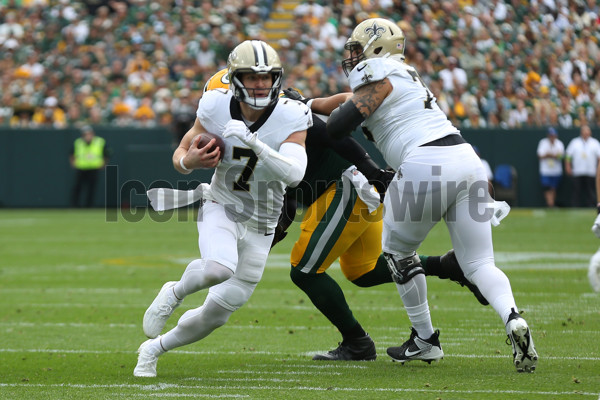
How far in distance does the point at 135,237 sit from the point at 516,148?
7585 mm

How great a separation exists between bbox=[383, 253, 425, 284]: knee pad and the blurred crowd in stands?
11.6 meters

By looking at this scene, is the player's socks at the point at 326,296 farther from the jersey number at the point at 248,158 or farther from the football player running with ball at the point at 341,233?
the jersey number at the point at 248,158

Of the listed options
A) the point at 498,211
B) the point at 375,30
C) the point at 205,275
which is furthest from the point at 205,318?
the point at 375,30

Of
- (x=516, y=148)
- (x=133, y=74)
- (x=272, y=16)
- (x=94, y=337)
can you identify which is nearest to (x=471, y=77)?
(x=516, y=148)

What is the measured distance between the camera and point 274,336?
19.2 feet

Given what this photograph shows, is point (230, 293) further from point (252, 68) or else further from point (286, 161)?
point (252, 68)

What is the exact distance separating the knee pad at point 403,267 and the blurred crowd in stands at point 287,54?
11.6 m

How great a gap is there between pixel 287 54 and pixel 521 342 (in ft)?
46.8

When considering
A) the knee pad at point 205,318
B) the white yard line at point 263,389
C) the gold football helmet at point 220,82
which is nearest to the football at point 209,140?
the gold football helmet at point 220,82

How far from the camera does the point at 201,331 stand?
179 inches

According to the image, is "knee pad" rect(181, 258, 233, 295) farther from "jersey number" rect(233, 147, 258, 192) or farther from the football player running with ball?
the football player running with ball

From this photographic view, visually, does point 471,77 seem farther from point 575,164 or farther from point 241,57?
point 241,57

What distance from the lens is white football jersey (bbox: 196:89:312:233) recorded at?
447 centimetres

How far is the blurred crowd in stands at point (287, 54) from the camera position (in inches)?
658
